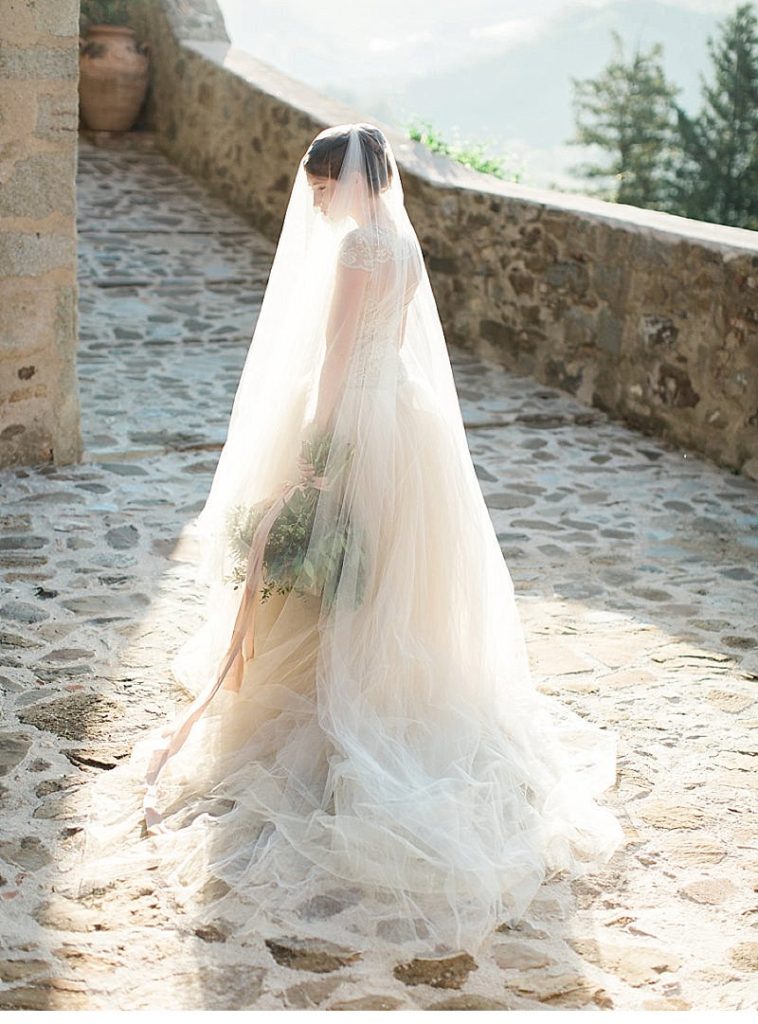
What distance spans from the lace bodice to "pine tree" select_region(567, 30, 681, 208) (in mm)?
27331

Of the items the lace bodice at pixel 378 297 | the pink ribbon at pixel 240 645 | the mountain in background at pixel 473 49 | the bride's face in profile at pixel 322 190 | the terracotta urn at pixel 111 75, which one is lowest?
the pink ribbon at pixel 240 645

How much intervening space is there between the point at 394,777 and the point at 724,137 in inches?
1075

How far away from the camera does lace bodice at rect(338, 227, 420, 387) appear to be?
2760 millimetres

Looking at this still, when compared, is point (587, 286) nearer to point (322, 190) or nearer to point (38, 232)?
point (38, 232)

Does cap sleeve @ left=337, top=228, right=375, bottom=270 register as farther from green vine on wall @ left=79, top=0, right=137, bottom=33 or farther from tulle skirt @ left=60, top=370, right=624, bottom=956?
green vine on wall @ left=79, top=0, right=137, bottom=33

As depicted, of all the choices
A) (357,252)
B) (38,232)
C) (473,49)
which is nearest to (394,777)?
(357,252)

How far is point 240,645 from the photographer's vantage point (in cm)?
292

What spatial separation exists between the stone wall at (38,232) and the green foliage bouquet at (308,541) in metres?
2.35

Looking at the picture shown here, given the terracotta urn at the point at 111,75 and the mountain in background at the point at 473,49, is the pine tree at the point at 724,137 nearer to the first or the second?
the mountain in background at the point at 473,49

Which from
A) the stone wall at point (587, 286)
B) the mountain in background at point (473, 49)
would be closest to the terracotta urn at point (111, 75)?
the stone wall at point (587, 286)

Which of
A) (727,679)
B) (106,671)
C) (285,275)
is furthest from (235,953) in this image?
(727,679)

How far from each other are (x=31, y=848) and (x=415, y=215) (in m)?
5.41

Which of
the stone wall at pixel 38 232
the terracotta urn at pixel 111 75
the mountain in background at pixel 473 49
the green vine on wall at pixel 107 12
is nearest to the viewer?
the stone wall at pixel 38 232

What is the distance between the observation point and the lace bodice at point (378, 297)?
2760 mm
